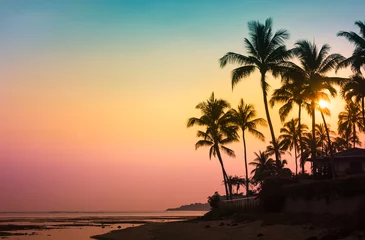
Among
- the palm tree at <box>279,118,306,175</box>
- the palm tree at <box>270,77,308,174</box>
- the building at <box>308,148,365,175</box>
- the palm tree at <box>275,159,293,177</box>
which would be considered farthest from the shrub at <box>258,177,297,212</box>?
the palm tree at <box>279,118,306,175</box>

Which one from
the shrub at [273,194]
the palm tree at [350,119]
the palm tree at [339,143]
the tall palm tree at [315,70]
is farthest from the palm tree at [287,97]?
the palm tree at [339,143]

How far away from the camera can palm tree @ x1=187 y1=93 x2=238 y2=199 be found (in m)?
53.7

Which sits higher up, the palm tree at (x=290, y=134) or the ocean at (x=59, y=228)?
the palm tree at (x=290, y=134)

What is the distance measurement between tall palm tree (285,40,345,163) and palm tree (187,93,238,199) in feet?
46.6

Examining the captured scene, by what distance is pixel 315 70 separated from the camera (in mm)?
41000

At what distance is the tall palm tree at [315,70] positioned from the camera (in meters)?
39.9

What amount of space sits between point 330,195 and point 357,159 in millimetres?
23420

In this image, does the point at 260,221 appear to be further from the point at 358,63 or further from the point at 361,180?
the point at 358,63

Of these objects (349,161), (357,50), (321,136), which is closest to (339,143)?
(321,136)

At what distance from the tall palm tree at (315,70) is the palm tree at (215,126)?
14.2 m

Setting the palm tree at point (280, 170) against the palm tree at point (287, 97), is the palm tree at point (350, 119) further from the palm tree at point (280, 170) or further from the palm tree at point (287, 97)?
the palm tree at point (287, 97)

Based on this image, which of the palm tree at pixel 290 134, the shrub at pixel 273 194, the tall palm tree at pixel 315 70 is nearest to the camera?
the shrub at pixel 273 194

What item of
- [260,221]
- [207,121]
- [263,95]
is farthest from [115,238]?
[207,121]

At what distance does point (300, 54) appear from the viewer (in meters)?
41.4
